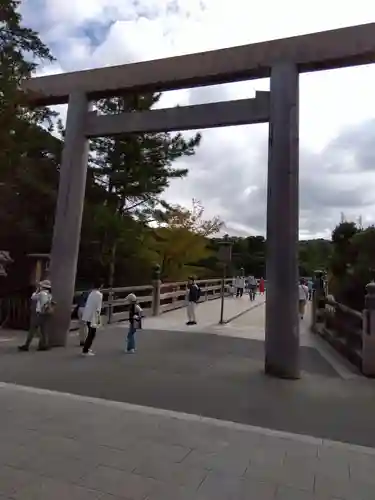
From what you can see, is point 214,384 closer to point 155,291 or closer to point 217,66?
point 217,66

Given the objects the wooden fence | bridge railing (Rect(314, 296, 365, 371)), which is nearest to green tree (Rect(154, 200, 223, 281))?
the wooden fence

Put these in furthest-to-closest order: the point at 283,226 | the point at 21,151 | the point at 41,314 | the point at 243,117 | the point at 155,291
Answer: the point at 155,291, the point at 21,151, the point at 41,314, the point at 243,117, the point at 283,226

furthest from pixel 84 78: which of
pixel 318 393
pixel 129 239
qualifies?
Result: pixel 318 393

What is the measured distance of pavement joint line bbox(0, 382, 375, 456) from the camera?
4352 mm

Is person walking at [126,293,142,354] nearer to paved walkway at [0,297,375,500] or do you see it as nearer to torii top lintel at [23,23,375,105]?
paved walkway at [0,297,375,500]

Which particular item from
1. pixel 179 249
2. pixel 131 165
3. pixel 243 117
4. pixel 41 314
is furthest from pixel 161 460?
pixel 179 249

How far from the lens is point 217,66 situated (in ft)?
27.7

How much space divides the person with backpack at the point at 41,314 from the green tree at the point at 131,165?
5193 millimetres

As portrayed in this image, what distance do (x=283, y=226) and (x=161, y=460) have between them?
486 centimetres

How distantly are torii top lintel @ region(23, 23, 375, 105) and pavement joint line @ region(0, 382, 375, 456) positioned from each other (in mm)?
6115

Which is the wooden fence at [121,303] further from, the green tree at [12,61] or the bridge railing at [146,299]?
the green tree at [12,61]

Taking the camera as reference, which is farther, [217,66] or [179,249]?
[179,249]

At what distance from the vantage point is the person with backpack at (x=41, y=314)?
891 centimetres

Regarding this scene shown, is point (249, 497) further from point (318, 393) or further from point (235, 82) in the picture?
point (235, 82)
